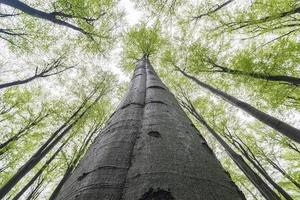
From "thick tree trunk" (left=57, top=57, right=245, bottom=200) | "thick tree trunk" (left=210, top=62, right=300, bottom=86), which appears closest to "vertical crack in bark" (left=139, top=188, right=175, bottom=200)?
"thick tree trunk" (left=57, top=57, right=245, bottom=200)

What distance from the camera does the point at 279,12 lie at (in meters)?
6.75

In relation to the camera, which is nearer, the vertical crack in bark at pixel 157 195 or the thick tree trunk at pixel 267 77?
the vertical crack in bark at pixel 157 195

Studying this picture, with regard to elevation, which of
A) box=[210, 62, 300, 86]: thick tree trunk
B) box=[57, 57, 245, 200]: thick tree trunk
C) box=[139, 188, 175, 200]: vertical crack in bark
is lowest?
box=[139, 188, 175, 200]: vertical crack in bark

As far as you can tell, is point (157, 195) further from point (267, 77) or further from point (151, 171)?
point (267, 77)

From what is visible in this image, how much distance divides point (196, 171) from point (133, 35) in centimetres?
1424

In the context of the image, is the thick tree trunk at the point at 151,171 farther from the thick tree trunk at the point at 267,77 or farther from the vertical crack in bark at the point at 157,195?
the thick tree trunk at the point at 267,77

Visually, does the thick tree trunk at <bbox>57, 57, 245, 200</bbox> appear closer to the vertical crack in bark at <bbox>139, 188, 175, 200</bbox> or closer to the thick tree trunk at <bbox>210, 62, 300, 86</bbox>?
the vertical crack in bark at <bbox>139, 188, 175, 200</bbox>

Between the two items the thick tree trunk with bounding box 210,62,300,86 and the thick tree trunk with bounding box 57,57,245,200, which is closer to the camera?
the thick tree trunk with bounding box 57,57,245,200

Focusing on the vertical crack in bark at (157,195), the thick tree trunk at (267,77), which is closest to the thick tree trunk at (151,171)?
the vertical crack in bark at (157,195)

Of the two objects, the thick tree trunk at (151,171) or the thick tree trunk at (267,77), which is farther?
the thick tree trunk at (267,77)

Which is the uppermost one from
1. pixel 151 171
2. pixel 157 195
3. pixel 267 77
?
pixel 267 77

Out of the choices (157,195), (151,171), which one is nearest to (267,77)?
(151,171)

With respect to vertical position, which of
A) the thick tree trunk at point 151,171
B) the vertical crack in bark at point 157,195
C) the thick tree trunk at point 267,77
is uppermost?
the thick tree trunk at point 267,77

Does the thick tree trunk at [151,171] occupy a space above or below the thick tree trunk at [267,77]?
below
